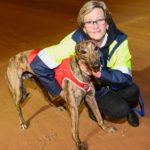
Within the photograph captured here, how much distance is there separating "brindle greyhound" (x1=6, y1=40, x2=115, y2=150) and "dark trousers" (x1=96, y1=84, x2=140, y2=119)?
11 centimetres

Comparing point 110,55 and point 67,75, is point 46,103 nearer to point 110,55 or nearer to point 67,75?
point 67,75

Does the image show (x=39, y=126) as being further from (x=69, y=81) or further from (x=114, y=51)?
(x=114, y=51)

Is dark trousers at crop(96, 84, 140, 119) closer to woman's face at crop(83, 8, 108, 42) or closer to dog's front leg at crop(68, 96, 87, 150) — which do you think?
dog's front leg at crop(68, 96, 87, 150)

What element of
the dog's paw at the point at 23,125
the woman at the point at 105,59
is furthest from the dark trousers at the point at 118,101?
the dog's paw at the point at 23,125

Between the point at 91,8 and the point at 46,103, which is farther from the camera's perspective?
the point at 46,103

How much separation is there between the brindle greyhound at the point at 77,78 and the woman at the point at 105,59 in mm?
124

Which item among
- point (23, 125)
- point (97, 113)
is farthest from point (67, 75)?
point (23, 125)

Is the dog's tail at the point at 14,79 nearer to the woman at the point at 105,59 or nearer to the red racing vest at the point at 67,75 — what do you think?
the woman at the point at 105,59

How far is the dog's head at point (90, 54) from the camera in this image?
8.93 ft

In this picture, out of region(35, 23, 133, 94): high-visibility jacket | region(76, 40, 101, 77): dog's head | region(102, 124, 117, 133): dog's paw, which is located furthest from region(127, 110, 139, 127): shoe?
region(76, 40, 101, 77): dog's head

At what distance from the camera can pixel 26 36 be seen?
6.64 m

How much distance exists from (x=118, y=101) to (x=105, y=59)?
1.68 ft

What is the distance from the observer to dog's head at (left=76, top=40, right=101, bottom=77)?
2723 millimetres

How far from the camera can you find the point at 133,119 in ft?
11.3
